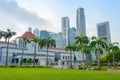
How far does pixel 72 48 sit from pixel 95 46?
18963 millimetres

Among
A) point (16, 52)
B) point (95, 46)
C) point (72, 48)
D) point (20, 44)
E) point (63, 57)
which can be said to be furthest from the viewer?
point (63, 57)

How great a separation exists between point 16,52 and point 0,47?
821cm

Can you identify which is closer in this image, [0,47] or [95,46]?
[95,46]

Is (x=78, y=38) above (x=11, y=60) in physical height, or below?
above

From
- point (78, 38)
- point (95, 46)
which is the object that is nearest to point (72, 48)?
point (78, 38)

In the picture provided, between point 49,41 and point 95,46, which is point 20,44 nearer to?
point 49,41

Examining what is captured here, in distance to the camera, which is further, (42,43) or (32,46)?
(32,46)

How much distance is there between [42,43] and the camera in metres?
75.4

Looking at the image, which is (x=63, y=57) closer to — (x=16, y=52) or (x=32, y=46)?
(x=32, y=46)

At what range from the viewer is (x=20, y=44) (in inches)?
4008

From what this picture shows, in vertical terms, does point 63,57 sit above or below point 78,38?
below

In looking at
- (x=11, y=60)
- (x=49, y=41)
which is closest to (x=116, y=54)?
(x=49, y=41)

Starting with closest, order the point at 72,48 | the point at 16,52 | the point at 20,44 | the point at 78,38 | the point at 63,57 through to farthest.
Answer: the point at 78,38 < the point at 72,48 < the point at 16,52 < the point at 20,44 < the point at 63,57

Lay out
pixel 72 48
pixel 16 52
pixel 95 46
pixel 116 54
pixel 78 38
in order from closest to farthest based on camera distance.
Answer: pixel 95 46, pixel 78 38, pixel 72 48, pixel 116 54, pixel 16 52
